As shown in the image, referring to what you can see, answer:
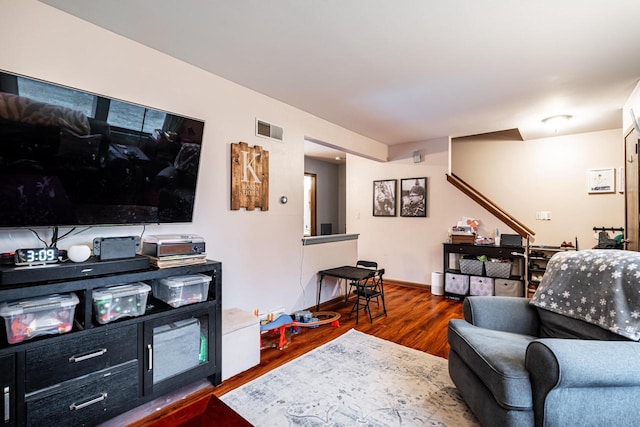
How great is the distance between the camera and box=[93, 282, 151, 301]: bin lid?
170 centimetres

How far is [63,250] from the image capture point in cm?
186

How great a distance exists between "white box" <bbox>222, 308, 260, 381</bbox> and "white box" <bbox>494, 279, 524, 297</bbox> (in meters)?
3.48

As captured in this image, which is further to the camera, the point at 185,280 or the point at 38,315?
the point at 185,280

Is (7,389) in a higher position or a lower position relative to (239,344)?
higher

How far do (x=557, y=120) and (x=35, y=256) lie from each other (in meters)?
5.24

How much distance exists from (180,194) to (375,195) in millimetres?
3883

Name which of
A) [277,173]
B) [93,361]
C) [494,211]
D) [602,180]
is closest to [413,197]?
[494,211]

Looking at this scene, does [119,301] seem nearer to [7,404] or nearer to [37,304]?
[37,304]

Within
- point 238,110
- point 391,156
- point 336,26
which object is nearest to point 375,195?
point 391,156

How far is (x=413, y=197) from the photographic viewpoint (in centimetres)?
517

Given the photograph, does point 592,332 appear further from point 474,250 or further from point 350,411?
point 474,250

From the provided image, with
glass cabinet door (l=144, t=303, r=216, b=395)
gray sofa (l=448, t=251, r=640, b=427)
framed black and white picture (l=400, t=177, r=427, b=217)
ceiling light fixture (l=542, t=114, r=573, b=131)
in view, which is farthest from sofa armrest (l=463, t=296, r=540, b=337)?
framed black and white picture (l=400, t=177, r=427, b=217)

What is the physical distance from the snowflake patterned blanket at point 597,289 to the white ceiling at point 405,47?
152 centimetres

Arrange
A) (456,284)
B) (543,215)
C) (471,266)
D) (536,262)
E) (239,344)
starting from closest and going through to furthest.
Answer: (239,344) < (536,262) < (471,266) < (456,284) < (543,215)
